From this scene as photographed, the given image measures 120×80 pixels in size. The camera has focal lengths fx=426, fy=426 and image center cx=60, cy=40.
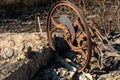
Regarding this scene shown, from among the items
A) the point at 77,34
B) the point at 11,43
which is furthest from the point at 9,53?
the point at 77,34

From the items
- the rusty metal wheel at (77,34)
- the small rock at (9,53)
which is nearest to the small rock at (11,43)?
the small rock at (9,53)

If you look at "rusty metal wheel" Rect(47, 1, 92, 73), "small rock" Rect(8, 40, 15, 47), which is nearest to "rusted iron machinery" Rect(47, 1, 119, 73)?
"rusty metal wheel" Rect(47, 1, 92, 73)

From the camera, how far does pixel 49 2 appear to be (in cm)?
1208

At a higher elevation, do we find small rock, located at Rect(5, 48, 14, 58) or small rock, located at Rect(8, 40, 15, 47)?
small rock, located at Rect(8, 40, 15, 47)

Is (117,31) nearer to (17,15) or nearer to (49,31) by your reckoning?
(49,31)

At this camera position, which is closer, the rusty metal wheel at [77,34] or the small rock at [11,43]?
the rusty metal wheel at [77,34]

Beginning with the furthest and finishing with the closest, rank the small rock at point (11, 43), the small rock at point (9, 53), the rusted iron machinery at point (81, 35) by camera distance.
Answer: the small rock at point (11, 43) → the small rock at point (9, 53) → the rusted iron machinery at point (81, 35)

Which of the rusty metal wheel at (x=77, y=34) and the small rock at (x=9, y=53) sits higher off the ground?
the rusty metal wheel at (x=77, y=34)

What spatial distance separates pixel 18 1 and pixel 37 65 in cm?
618

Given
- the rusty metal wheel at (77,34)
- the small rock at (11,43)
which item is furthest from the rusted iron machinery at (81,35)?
the small rock at (11,43)

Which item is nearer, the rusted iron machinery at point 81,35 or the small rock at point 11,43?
the rusted iron machinery at point 81,35

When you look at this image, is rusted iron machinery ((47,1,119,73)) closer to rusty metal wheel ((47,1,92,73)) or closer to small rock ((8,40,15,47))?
rusty metal wheel ((47,1,92,73))

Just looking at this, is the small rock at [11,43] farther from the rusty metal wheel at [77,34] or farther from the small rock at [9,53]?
the rusty metal wheel at [77,34]

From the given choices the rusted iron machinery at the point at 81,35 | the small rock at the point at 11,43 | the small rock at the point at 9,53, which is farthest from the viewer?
the small rock at the point at 11,43
